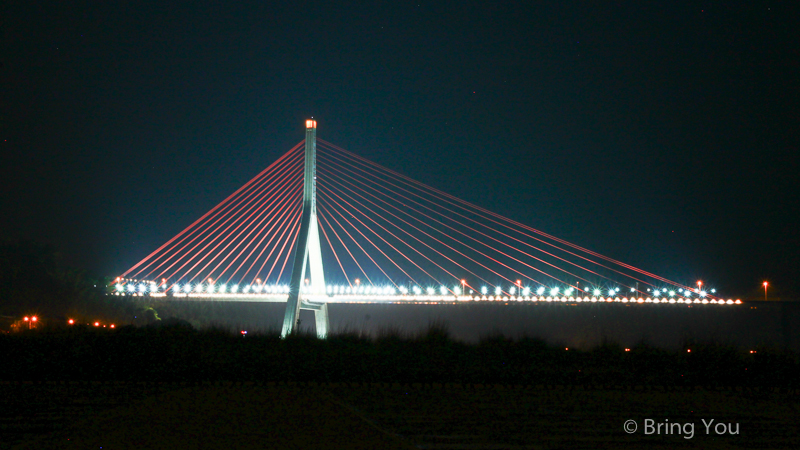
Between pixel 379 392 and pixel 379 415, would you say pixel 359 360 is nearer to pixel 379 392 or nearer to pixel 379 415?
pixel 379 392

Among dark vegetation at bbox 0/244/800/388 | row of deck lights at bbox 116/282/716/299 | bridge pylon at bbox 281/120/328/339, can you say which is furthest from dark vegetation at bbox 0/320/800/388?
row of deck lights at bbox 116/282/716/299

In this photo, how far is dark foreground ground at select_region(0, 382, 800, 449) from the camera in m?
4.76

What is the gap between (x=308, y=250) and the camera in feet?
83.6

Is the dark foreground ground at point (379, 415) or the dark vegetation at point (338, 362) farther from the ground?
the dark vegetation at point (338, 362)

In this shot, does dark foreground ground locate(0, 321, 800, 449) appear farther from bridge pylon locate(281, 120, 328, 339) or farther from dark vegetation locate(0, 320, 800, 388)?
bridge pylon locate(281, 120, 328, 339)

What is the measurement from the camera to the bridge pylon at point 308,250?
24188 millimetres

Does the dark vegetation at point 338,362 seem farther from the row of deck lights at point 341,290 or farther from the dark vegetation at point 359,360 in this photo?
the row of deck lights at point 341,290

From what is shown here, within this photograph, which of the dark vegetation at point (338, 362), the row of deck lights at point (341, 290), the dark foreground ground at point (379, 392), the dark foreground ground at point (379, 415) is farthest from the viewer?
the row of deck lights at point (341, 290)

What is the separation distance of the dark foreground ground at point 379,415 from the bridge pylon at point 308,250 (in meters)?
16.1

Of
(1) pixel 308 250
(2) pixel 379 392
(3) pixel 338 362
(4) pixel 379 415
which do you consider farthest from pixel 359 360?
(1) pixel 308 250

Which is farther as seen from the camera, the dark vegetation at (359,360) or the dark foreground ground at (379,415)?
the dark vegetation at (359,360)

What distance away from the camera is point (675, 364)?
27.6 feet

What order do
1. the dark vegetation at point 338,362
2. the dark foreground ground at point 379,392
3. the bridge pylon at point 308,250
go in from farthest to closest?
the bridge pylon at point 308,250, the dark vegetation at point 338,362, the dark foreground ground at point 379,392

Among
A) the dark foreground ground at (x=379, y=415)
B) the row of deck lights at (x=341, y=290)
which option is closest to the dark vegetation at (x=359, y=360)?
the dark foreground ground at (x=379, y=415)
